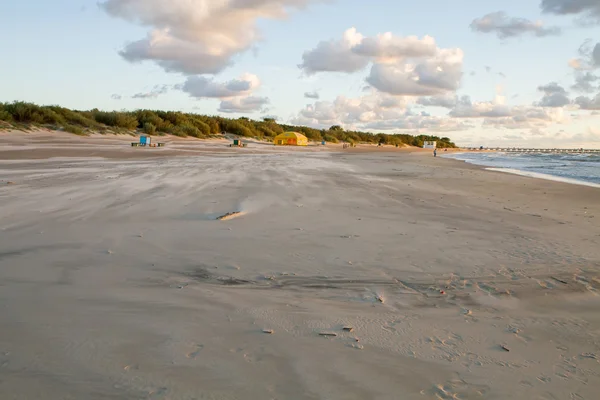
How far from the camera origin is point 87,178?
8.23 m

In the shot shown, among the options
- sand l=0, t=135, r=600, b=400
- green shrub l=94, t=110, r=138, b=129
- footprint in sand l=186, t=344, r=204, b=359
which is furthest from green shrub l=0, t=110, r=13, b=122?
footprint in sand l=186, t=344, r=204, b=359

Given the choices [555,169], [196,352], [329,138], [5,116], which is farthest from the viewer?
[329,138]

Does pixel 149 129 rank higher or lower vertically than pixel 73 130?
higher

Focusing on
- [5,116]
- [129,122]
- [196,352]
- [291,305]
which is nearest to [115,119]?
[129,122]

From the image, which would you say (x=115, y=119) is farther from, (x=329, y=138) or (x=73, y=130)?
(x=329, y=138)

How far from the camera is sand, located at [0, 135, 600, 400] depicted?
168cm

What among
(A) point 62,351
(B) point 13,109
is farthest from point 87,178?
(B) point 13,109

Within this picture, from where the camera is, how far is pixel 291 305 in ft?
8.04

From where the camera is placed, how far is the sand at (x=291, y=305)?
66.0 inches

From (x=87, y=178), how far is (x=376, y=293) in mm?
7179

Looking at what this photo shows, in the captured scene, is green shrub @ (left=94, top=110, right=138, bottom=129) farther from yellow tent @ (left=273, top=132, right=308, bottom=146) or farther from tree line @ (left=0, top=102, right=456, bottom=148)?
yellow tent @ (left=273, top=132, right=308, bottom=146)

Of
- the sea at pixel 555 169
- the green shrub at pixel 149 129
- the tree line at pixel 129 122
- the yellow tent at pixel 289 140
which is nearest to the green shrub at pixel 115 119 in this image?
the tree line at pixel 129 122

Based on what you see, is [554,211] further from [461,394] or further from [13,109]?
[13,109]

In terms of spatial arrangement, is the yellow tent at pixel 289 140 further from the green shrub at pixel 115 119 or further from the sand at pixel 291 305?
the sand at pixel 291 305
